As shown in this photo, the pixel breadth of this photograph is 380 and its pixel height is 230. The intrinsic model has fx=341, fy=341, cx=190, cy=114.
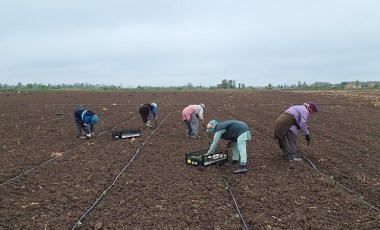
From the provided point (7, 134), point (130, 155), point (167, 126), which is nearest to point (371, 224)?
point (130, 155)

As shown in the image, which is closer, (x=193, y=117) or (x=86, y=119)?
(x=193, y=117)

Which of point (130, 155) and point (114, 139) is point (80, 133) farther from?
point (130, 155)

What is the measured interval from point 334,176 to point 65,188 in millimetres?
5786

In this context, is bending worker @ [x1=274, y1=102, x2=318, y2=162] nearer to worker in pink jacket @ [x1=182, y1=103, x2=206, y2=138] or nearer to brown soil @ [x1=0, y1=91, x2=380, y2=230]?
brown soil @ [x1=0, y1=91, x2=380, y2=230]

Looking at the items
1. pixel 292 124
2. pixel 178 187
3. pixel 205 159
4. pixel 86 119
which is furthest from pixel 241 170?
pixel 86 119

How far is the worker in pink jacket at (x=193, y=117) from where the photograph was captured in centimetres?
1121

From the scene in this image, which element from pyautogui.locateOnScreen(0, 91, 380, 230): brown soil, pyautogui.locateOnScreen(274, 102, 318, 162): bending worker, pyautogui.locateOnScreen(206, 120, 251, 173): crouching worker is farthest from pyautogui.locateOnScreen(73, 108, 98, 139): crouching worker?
pyautogui.locateOnScreen(274, 102, 318, 162): bending worker

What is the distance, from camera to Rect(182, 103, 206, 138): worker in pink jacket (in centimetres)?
1121

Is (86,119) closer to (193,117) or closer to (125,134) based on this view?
(125,134)

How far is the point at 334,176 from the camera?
24.9 feet

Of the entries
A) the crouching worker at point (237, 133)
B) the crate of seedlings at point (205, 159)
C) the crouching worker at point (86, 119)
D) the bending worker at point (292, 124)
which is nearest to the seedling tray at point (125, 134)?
the crouching worker at point (86, 119)

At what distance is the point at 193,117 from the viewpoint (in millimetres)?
11656

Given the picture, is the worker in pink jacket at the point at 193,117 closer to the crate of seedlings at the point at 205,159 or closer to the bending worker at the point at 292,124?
the crate of seedlings at the point at 205,159

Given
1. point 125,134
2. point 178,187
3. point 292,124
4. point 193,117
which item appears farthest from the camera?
point 125,134
